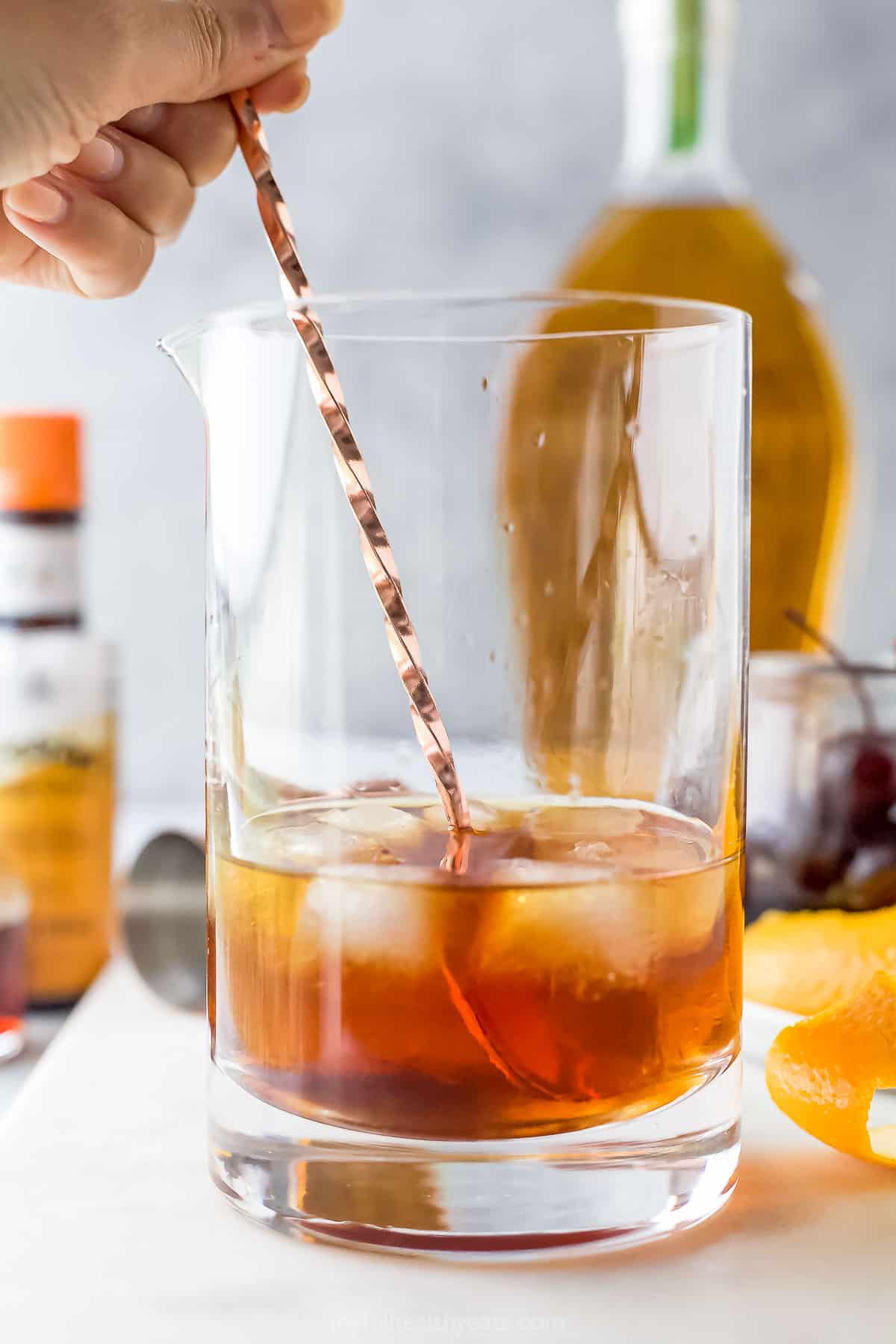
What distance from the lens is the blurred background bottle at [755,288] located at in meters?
0.99

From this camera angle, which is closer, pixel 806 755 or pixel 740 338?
pixel 740 338

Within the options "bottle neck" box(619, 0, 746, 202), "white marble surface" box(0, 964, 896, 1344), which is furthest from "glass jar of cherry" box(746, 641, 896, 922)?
"bottle neck" box(619, 0, 746, 202)

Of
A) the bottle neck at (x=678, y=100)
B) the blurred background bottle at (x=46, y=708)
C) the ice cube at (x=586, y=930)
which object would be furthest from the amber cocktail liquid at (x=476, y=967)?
the bottle neck at (x=678, y=100)

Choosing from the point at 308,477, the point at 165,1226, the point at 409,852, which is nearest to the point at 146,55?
the point at 308,477

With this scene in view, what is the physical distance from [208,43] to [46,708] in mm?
398

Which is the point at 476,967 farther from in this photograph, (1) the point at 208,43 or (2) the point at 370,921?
(1) the point at 208,43

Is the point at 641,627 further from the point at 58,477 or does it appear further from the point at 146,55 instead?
the point at 58,477

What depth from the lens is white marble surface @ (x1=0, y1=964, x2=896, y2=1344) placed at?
39cm

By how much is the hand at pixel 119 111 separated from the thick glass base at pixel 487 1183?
319 mm

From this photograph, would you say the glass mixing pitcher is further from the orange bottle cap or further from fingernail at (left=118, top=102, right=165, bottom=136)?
the orange bottle cap

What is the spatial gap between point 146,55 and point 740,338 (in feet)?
0.71

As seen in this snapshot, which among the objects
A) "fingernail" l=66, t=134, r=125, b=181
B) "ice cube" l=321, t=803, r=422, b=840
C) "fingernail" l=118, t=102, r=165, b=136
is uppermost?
"fingernail" l=118, t=102, r=165, b=136

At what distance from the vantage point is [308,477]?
1.43 ft

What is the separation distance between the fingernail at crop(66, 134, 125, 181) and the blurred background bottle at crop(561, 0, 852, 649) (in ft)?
1.64
